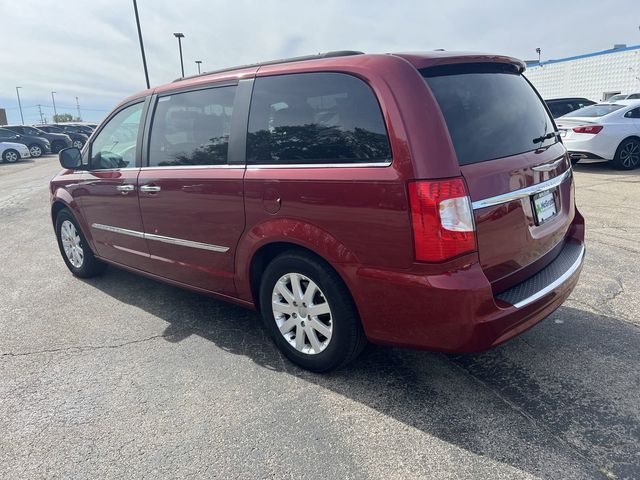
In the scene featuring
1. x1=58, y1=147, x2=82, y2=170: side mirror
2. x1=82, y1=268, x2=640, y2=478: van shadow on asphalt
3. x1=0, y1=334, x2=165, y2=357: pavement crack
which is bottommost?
x1=82, y1=268, x2=640, y2=478: van shadow on asphalt

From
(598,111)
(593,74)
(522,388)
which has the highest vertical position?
(593,74)

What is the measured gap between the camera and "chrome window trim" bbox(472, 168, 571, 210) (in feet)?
7.62

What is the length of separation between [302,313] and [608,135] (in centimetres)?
1007

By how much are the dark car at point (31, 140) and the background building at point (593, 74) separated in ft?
86.4

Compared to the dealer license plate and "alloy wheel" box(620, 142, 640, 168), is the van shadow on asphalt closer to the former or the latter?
the dealer license plate

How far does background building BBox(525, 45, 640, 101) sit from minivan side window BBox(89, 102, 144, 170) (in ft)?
85.5

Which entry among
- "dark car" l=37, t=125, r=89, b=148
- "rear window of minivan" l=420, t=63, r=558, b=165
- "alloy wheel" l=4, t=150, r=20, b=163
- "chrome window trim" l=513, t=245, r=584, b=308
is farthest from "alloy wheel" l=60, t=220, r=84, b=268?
"dark car" l=37, t=125, r=89, b=148

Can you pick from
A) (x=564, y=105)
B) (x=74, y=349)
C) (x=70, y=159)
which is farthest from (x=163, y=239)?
(x=564, y=105)

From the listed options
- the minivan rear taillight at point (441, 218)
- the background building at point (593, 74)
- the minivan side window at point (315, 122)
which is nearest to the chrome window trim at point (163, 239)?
the minivan side window at point (315, 122)

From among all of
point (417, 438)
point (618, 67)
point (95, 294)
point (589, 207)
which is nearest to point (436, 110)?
point (417, 438)

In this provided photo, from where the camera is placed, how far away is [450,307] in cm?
228

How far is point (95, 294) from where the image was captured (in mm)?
4621

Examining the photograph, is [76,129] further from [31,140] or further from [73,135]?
[31,140]

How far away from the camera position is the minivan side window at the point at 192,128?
323cm
